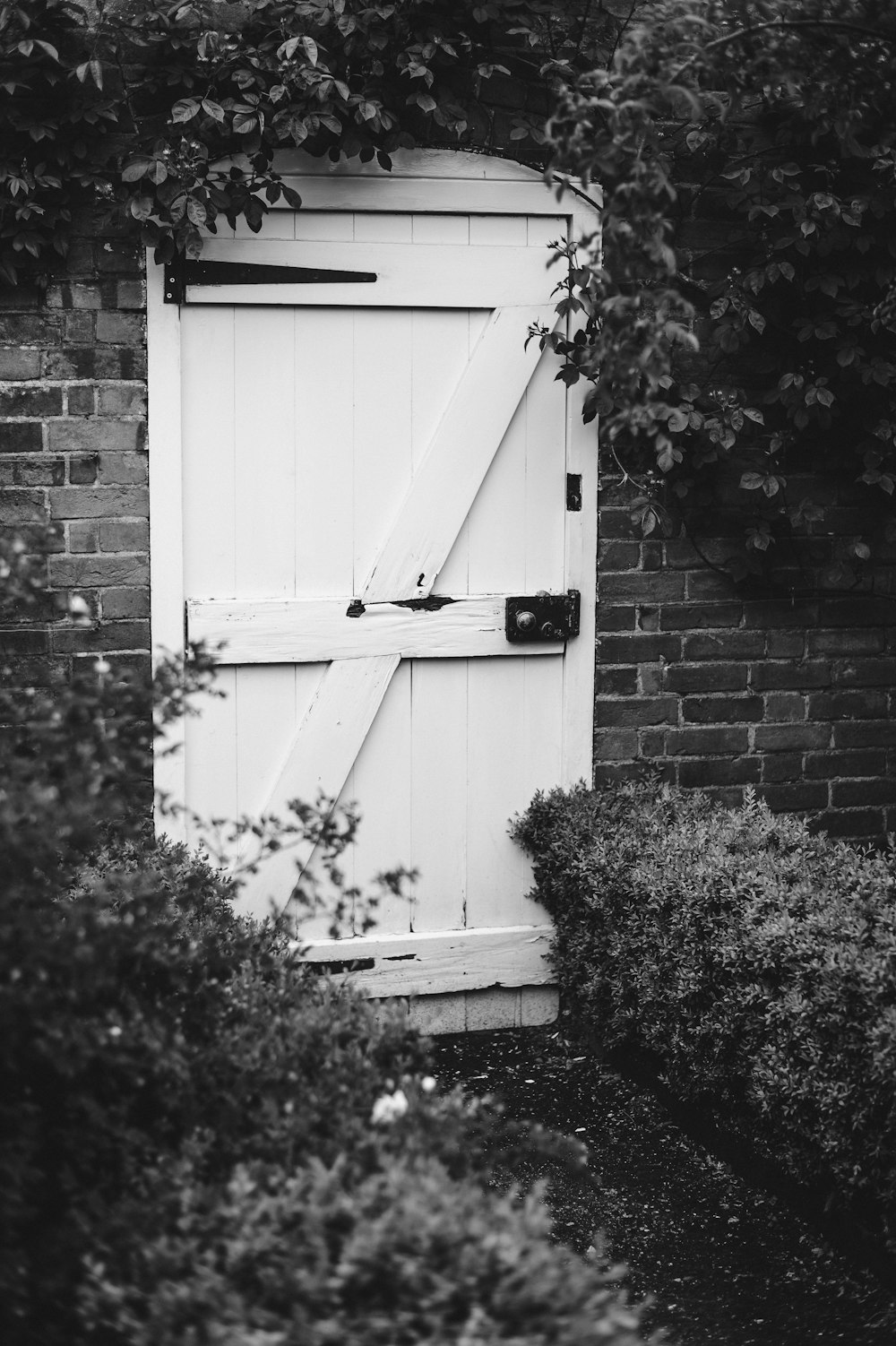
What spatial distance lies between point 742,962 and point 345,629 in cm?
152

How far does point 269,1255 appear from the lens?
5.15ft

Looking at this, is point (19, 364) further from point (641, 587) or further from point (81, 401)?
point (641, 587)

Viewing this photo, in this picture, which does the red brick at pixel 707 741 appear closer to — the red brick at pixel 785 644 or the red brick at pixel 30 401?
the red brick at pixel 785 644

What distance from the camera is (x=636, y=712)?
164 inches

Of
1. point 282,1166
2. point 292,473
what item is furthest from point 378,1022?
point 292,473

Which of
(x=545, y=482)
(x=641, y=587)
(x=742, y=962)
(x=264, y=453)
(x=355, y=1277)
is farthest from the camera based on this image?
(x=641, y=587)

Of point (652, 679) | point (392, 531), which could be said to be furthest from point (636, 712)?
point (392, 531)

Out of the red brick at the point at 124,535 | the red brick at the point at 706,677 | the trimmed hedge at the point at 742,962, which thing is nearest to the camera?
the trimmed hedge at the point at 742,962

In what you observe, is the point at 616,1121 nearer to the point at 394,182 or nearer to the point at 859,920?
the point at 859,920

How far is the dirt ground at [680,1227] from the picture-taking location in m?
2.71

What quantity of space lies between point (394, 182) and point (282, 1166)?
2.86 m

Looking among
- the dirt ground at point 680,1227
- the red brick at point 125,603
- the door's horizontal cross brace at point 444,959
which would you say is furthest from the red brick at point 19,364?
the dirt ground at point 680,1227

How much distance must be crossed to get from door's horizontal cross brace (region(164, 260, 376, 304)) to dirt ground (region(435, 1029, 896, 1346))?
90.8 inches

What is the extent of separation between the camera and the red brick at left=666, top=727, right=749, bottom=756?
4.21m
